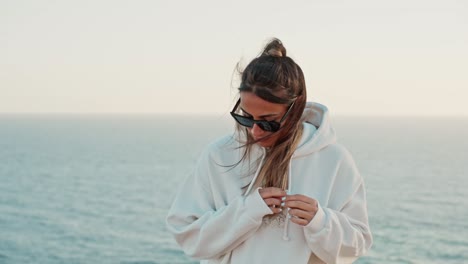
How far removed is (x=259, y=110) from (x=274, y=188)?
269 mm

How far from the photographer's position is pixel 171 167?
291ft

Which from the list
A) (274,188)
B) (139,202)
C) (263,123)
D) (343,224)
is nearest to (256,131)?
(263,123)

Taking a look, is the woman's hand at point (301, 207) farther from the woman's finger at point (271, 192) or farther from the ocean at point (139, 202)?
the ocean at point (139, 202)

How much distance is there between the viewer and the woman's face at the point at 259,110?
2.55 metres

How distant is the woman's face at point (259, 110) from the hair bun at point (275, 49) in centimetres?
20

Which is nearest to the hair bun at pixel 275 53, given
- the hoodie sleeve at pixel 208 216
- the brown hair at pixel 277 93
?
the brown hair at pixel 277 93

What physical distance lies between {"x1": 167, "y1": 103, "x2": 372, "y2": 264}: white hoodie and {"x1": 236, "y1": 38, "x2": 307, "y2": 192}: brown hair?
Answer: 0.15ft

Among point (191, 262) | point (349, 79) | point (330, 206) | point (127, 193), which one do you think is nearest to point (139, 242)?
point (191, 262)

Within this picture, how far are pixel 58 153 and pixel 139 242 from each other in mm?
54833

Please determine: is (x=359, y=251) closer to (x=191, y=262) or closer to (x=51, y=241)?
(x=191, y=262)

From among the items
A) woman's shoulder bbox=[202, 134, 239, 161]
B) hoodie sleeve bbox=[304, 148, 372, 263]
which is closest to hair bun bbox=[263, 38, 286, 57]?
woman's shoulder bbox=[202, 134, 239, 161]

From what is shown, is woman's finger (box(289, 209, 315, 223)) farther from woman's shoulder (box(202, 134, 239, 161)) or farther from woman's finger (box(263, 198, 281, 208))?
woman's shoulder (box(202, 134, 239, 161))

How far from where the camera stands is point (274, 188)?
2.61 m

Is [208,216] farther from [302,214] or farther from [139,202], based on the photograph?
[139,202]
